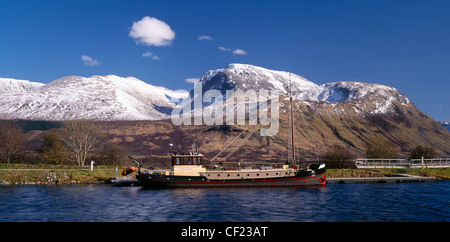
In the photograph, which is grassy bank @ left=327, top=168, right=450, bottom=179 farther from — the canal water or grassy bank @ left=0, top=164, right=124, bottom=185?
grassy bank @ left=0, top=164, right=124, bottom=185

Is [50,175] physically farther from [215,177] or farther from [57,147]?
[215,177]

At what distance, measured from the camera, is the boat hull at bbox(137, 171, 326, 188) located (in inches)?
2082

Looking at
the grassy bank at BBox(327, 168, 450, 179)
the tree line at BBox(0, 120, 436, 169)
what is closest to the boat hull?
the grassy bank at BBox(327, 168, 450, 179)

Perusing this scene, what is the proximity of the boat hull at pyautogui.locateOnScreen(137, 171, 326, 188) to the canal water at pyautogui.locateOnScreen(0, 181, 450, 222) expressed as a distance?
3275mm

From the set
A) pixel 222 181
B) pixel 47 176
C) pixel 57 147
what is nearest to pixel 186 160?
pixel 222 181

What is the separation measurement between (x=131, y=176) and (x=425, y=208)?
50336mm

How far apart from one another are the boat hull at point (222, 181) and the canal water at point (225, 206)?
3275 mm

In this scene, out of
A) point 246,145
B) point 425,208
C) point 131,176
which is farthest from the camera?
point 246,145

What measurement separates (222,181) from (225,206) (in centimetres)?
1742
